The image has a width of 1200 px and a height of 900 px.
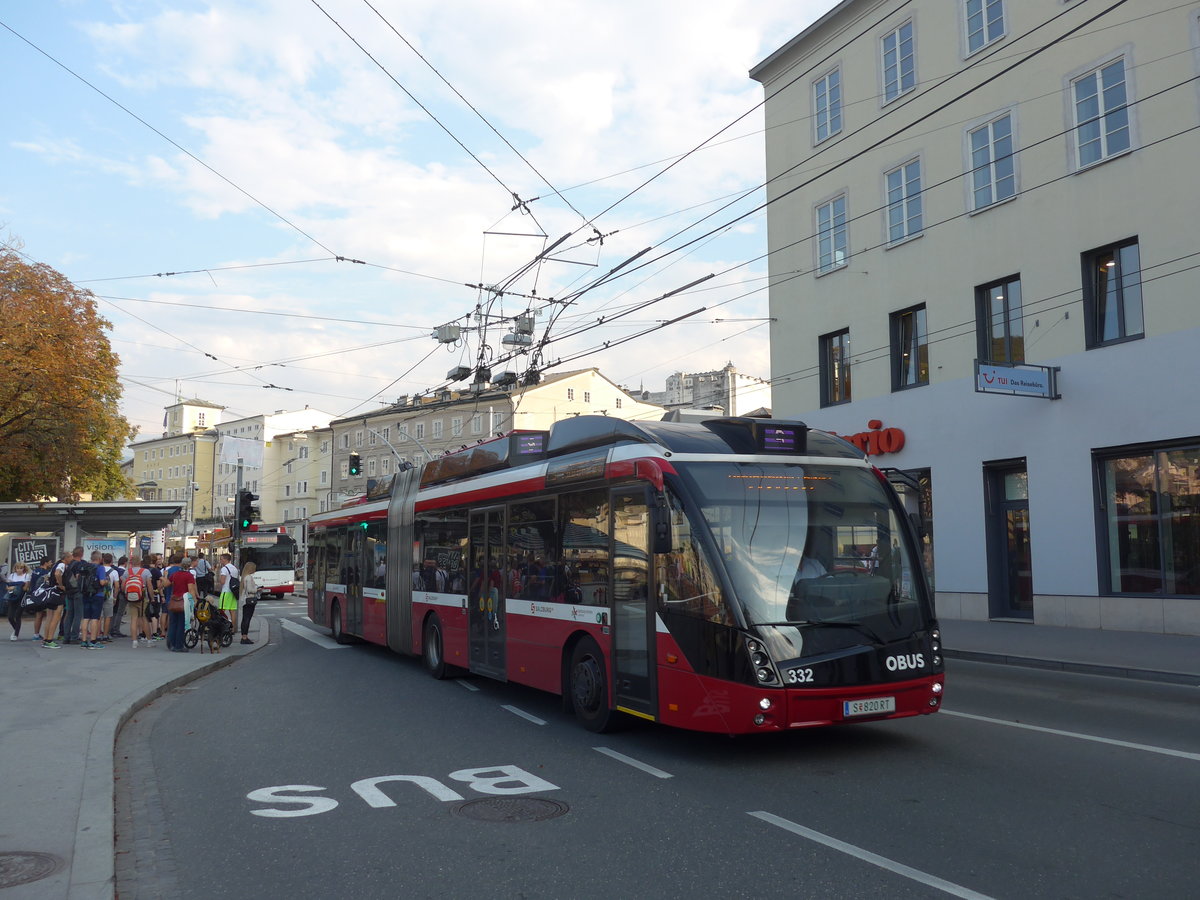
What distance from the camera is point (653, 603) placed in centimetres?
870

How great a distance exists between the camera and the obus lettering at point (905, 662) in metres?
8.07

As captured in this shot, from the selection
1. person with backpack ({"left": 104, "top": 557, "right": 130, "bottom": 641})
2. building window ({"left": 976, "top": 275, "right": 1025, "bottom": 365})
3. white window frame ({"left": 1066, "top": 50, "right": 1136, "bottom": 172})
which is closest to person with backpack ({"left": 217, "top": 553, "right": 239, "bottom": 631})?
person with backpack ({"left": 104, "top": 557, "right": 130, "bottom": 641})

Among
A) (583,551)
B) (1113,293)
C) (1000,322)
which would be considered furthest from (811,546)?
(1000,322)

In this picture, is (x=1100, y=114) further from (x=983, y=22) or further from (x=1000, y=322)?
(x=1000, y=322)

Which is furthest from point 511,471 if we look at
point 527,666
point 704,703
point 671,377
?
point 671,377

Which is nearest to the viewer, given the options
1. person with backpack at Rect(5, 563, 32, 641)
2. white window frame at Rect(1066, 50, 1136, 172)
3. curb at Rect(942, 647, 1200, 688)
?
curb at Rect(942, 647, 1200, 688)

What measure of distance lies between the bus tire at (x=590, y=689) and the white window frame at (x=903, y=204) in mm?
16692

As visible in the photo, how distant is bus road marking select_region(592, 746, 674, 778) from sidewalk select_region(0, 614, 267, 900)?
12.4 ft

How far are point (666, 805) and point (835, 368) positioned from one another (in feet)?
68.4

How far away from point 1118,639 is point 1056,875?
13.3 m

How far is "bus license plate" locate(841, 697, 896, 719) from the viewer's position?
782 cm

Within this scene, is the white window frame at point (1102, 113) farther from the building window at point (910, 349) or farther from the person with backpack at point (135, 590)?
the person with backpack at point (135, 590)

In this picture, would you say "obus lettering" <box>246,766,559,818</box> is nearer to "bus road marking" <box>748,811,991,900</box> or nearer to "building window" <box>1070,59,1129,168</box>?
"bus road marking" <box>748,811,991,900</box>

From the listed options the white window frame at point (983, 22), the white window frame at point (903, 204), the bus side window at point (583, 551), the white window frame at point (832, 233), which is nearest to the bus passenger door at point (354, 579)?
the bus side window at point (583, 551)
